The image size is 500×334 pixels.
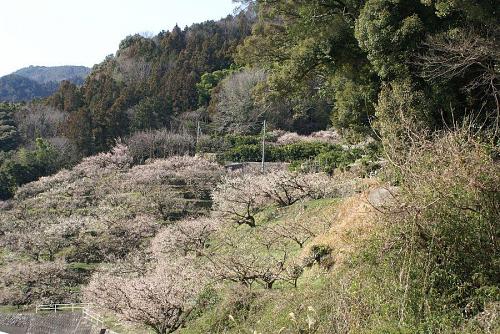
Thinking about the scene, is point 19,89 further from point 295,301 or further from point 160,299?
point 295,301

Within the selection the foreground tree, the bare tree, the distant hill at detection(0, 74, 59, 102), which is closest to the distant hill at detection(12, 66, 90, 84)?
the distant hill at detection(0, 74, 59, 102)

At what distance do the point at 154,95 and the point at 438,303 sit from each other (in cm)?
4688

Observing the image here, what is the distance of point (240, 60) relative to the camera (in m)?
16.0

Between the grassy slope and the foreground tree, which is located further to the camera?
the foreground tree

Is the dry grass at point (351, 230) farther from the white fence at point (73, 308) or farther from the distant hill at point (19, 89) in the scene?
the distant hill at point (19, 89)

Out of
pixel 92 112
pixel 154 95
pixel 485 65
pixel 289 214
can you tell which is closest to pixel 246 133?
pixel 154 95

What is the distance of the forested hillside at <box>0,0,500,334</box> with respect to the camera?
20.5 feet

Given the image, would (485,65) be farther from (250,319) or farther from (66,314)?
(66,314)

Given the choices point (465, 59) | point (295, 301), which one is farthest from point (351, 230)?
point (465, 59)

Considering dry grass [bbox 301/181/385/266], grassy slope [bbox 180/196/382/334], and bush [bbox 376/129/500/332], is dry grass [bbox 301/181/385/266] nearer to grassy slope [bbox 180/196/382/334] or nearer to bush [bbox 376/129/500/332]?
grassy slope [bbox 180/196/382/334]

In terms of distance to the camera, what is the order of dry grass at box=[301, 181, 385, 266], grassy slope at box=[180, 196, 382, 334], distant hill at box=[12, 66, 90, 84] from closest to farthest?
grassy slope at box=[180, 196, 382, 334], dry grass at box=[301, 181, 385, 266], distant hill at box=[12, 66, 90, 84]

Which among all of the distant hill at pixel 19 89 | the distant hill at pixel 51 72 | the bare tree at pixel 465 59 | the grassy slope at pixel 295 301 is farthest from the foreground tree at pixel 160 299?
the distant hill at pixel 51 72

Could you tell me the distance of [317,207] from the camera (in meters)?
18.1

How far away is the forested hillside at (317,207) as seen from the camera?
6234 millimetres
